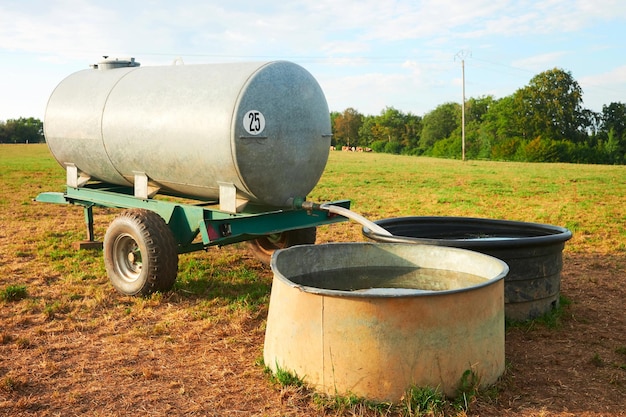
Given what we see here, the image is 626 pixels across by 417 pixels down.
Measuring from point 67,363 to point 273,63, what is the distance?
3356 millimetres

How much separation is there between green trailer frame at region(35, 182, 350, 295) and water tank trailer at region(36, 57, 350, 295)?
1cm

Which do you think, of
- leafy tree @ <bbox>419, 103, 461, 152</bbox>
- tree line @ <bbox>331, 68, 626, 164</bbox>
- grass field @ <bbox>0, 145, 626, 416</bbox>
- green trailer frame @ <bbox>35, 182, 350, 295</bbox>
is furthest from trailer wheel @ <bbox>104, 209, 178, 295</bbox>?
leafy tree @ <bbox>419, 103, 461, 152</bbox>

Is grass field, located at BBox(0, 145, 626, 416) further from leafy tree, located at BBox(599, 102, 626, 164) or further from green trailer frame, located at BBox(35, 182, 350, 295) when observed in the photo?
leafy tree, located at BBox(599, 102, 626, 164)

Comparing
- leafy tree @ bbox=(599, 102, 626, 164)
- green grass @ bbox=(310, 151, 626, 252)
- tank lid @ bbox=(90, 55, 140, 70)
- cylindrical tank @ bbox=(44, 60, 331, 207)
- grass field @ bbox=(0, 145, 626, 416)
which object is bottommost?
grass field @ bbox=(0, 145, 626, 416)

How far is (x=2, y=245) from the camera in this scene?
371 inches

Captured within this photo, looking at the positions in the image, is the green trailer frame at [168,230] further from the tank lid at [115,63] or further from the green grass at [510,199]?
the green grass at [510,199]

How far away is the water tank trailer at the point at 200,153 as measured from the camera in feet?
19.2

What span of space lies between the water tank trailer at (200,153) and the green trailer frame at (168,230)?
1 cm

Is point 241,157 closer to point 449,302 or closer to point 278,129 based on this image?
point 278,129

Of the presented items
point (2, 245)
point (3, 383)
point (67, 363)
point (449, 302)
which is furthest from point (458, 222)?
point (2, 245)

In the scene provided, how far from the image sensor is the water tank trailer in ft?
19.2

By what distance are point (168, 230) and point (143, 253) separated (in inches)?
13.5

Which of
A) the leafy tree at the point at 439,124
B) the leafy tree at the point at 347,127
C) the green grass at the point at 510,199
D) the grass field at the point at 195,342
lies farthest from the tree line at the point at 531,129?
the grass field at the point at 195,342

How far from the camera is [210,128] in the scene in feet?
19.4
